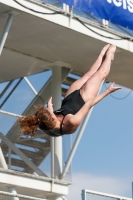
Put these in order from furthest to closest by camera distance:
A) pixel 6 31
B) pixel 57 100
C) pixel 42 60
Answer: pixel 57 100 → pixel 42 60 → pixel 6 31

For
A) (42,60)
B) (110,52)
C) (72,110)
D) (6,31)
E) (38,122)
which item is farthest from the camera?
(42,60)

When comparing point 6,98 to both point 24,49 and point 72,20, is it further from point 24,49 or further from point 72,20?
point 72,20

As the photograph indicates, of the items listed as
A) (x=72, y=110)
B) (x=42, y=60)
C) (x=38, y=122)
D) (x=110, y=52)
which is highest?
(x=42, y=60)

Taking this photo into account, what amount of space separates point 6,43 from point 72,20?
6.98 ft

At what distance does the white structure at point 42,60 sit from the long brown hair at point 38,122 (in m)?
6.11

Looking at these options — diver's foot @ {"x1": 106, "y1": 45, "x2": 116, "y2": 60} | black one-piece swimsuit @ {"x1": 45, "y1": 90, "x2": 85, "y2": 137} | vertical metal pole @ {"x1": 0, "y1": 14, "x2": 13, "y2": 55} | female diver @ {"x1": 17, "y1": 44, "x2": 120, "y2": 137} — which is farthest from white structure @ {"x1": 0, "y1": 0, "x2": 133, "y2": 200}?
black one-piece swimsuit @ {"x1": 45, "y1": 90, "x2": 85, "y2": 137}

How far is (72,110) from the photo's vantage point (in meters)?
13.2

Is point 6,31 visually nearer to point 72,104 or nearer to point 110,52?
point 110,52

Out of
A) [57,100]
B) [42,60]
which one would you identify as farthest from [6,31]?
[57,100]

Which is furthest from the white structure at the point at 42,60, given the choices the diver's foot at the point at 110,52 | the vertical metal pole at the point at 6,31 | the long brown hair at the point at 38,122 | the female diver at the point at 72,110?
the long brown hair at the point at 38,122

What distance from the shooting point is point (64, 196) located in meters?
21.4

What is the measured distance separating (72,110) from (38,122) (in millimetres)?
651

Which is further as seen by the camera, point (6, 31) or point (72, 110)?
point (6, 31)

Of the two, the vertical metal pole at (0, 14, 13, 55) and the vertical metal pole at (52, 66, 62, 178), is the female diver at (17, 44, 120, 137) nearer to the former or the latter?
the vertical metal pole at (0, 14, 13, 55)
